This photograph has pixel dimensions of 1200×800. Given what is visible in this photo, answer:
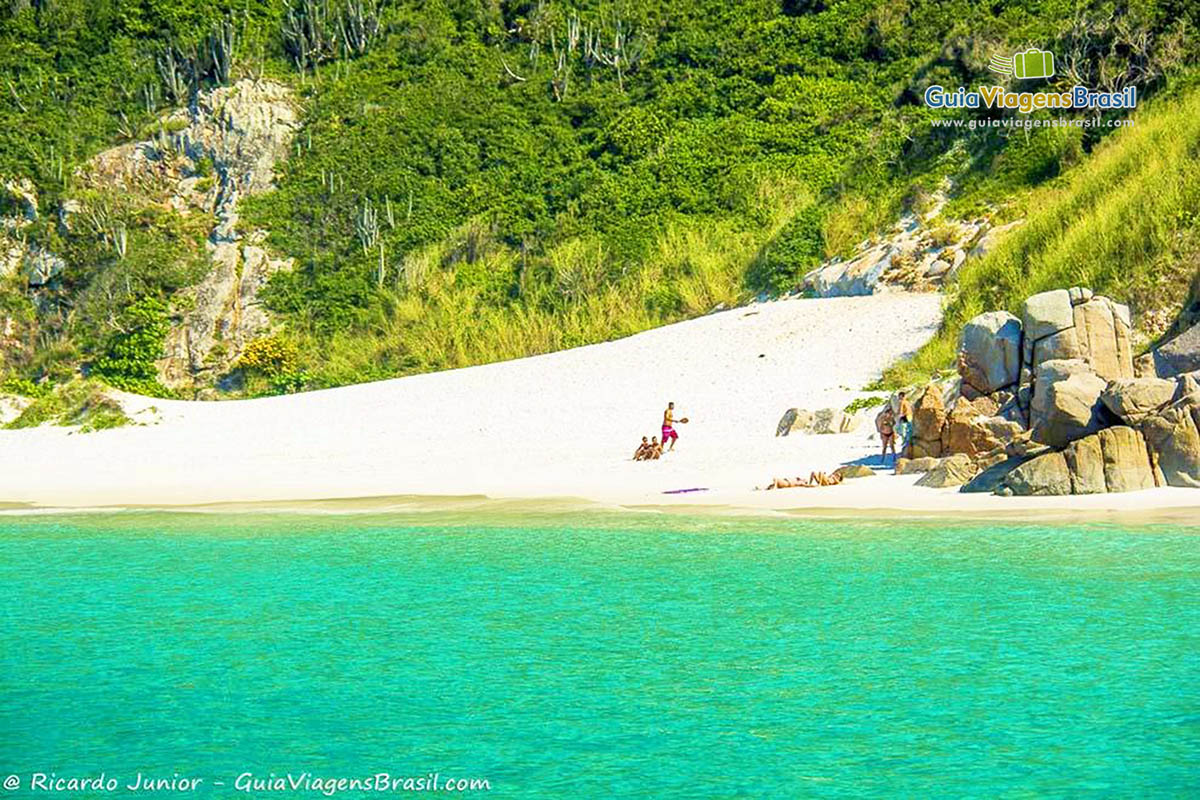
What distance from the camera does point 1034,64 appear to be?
33.9 m

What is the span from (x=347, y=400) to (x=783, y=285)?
1233 cm

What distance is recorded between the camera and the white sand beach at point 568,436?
52.9 feet

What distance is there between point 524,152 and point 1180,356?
3300 centimetres

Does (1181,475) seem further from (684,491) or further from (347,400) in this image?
(347,400)

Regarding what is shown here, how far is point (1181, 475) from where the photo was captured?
12.4 meters

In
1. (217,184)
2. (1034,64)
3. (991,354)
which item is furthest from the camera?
(217,184)

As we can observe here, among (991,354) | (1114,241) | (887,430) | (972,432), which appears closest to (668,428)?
(887,430)

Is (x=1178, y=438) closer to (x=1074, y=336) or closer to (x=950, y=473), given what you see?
(x=950, y=473)

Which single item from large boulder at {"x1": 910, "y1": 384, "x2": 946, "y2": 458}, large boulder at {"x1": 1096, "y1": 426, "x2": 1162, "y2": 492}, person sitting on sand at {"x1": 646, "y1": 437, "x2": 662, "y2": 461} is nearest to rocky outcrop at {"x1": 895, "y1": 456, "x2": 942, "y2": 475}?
large boulder at {"x1": 910, "y1": 384, "x2": 946, "y2": 458}

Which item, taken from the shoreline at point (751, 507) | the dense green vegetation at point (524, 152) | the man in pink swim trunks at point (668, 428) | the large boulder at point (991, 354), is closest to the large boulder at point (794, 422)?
the man in pink swim trunks at point (668, 428)

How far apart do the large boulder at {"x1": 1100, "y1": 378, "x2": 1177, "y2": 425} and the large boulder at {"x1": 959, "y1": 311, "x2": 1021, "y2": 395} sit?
260cm

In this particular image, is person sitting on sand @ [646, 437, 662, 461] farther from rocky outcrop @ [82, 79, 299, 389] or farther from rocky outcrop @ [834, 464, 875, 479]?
rocky outcrop @ [82, 79, 299, 389]

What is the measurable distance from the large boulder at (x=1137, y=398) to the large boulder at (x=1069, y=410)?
0.22 m

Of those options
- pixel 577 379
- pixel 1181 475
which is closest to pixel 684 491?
pixel 1181 475
